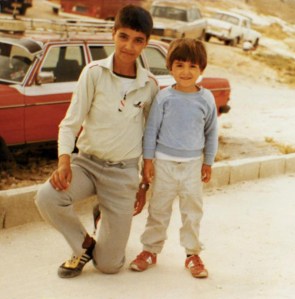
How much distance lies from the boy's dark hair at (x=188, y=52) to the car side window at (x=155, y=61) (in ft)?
10.3

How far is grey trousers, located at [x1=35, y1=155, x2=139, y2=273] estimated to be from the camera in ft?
11.4

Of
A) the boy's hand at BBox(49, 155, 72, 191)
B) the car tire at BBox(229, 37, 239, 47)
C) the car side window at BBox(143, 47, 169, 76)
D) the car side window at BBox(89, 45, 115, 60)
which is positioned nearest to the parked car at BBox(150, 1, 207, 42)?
the car tire at BBox(229, 37, 239, 47)

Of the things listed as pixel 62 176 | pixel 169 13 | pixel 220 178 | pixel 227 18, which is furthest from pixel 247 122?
pixel 227 18

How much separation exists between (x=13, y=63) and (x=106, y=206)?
2.83 m

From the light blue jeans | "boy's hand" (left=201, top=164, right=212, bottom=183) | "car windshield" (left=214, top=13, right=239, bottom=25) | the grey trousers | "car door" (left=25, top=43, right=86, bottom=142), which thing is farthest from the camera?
"car windshield" (left=214, top=13, right=239, bottom=25)

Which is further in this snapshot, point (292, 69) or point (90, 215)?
point (292, 69)

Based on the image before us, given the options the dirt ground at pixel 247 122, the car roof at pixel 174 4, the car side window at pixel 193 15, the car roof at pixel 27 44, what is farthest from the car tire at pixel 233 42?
the car roof at pixel 27 44

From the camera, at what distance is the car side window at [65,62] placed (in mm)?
5926

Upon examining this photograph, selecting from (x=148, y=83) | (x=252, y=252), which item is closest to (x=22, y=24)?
(x=148, y=83)

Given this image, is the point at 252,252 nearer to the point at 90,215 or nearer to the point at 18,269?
the point at 90,215

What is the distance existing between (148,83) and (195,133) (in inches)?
17.6

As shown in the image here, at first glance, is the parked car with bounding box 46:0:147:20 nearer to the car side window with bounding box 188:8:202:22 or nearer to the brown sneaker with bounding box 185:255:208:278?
the car side window with bounding box 188:8:202:22

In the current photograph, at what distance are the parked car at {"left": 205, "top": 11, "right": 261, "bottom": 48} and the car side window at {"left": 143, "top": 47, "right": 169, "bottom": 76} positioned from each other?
46.1ft

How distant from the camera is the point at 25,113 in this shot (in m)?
5.62
